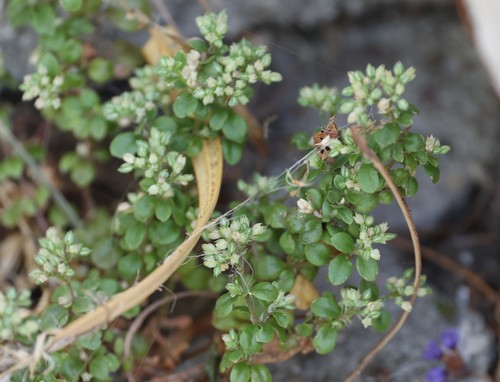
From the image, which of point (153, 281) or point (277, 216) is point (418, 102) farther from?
point (153, 281)

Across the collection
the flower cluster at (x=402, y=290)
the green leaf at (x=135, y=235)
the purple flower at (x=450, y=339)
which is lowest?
the purple flower at (x=450, y=339)

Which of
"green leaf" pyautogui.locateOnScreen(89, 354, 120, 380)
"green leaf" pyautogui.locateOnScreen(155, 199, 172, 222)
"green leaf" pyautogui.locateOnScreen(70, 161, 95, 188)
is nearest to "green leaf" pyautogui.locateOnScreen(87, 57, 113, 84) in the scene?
"green leaf" pyautogui.locateOnScreen(70, 161, 95, 188)

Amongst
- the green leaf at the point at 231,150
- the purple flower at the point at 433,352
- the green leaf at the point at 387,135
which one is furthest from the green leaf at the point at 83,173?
the purple flower at the point at 433,352

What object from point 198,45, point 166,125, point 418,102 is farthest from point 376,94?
point 418,102

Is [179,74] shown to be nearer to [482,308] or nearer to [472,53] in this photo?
[482,308]

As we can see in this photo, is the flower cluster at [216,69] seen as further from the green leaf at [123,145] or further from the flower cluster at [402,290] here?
the flower cluster at [402,290]

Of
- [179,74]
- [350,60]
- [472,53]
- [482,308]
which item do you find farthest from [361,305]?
[472,53]

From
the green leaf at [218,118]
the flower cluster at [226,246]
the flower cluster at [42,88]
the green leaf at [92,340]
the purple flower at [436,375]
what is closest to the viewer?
the flower cluster at [226,246]
